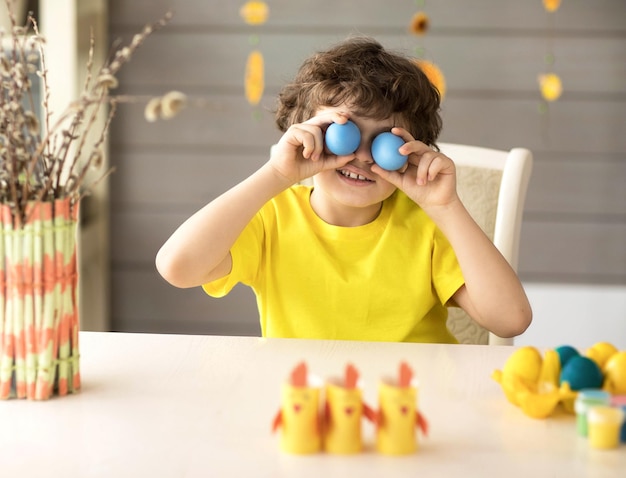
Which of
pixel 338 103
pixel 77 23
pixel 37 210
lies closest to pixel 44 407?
pixel 37 210

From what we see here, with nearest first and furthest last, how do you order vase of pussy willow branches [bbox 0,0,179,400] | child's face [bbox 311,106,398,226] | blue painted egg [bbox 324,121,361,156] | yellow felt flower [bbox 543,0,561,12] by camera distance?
vase of pussy willow branches [bbox 0,0,179,400] → blue painted egg [bbox 324,121,361,156] → child's face [bbox 311,106,398,226] → yellow felt flower [bbox 543,0,561,12]

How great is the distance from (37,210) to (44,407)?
0.20 meters

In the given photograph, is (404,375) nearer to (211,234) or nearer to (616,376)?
(616,376)

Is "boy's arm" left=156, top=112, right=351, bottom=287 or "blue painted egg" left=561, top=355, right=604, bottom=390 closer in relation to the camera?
"blue painted egg" left=561, top=355, right=604, bottom=390

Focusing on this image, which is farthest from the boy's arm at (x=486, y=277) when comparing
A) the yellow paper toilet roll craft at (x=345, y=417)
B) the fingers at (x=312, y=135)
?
the yellow paper toilet roll craft at (x=345, y=417)

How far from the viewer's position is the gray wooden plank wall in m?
2.54

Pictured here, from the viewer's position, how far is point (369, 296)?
1361mm

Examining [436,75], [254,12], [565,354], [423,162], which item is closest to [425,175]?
[423,162]

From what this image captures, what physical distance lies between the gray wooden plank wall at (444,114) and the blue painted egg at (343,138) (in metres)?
1.36

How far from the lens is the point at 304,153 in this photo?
122 cm

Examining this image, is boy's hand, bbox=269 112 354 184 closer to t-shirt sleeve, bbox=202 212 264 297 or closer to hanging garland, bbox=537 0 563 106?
t-shirt sleeve, bbox=202 212 264 297

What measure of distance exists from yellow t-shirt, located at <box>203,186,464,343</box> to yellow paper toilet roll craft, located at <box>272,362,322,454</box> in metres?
0.55

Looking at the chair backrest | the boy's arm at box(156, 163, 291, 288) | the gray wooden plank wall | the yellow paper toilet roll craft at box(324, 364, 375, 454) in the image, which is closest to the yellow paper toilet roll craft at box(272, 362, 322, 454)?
the yellow paper toilet roll craft at box(324, 364, 375, 454)

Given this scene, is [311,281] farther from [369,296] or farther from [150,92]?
[150,92]
